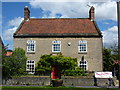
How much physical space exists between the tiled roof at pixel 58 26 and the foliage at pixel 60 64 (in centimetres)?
441

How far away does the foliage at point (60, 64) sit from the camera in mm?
25211

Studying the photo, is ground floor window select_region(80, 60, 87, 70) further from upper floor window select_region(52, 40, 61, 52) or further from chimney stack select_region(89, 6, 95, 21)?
chimney stack select_region(89, 6, 95, 21)

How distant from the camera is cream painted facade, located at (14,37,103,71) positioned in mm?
26562

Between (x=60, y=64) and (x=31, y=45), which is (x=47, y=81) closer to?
(x=60, y=64)

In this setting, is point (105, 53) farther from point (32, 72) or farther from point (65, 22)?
point (32, 72)

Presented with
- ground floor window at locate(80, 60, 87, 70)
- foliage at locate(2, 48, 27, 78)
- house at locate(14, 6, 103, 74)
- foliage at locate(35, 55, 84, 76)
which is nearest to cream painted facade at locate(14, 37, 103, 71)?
house at locate(14, 6, 103, 74)

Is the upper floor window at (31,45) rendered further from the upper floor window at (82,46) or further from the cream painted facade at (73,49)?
the upper floor window at (82,46)

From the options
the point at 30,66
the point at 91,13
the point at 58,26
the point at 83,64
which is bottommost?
the point at 30,66

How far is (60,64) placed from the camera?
83.8 feet

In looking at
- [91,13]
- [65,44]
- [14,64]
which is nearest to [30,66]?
[14,64]

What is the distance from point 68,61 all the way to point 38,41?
18.6ft

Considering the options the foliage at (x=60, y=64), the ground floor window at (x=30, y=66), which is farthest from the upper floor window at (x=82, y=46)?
the ground floor window at (x=30, y=66)

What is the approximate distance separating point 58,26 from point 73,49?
16.2 ft

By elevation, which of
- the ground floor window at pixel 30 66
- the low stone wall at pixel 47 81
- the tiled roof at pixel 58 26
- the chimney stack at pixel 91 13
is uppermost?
the chimney stack at pixel 91 13
